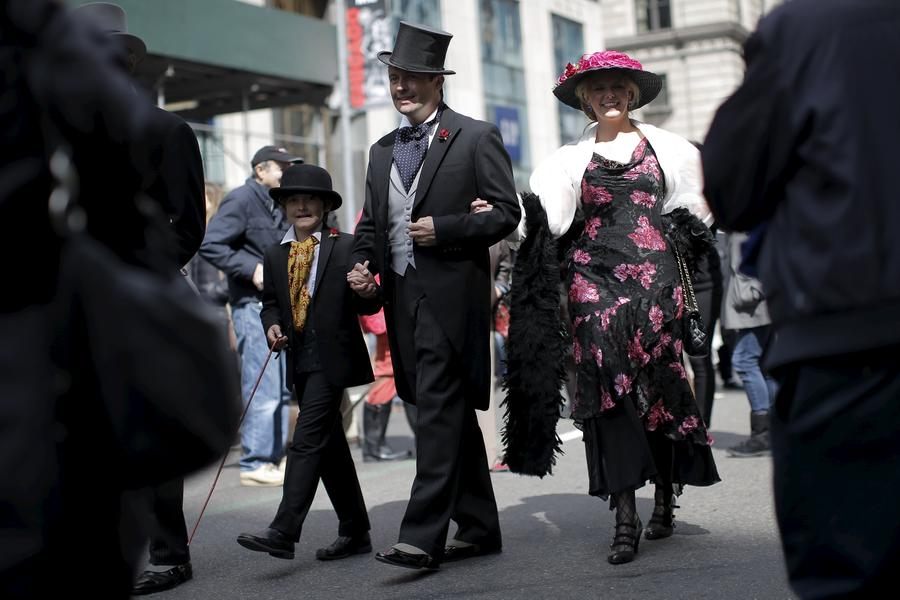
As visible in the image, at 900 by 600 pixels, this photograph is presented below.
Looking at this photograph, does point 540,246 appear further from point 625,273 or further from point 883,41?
point 883,41

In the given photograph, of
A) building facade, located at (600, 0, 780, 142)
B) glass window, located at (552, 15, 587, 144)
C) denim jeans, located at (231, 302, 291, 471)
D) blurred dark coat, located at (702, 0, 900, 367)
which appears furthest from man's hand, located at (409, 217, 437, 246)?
building facade, located at (600, 0, 780, 142)

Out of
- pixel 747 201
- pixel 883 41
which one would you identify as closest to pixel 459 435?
pixel 747 201

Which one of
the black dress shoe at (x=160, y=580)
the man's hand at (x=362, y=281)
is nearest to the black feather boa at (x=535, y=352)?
the man's hand at (x=362, y=281)

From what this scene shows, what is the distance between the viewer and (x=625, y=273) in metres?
5.58

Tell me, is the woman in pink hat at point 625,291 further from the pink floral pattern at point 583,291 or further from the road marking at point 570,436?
the road marking at point 570,436

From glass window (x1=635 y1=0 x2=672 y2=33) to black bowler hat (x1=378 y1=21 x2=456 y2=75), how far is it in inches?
1979

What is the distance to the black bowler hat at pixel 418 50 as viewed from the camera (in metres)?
5.63

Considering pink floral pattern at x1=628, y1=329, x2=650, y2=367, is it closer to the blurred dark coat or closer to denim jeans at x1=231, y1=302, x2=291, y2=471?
the blurred dark coat

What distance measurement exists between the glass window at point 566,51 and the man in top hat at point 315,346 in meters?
28.7

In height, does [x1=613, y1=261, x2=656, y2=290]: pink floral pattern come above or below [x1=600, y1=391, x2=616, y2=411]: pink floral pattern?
above

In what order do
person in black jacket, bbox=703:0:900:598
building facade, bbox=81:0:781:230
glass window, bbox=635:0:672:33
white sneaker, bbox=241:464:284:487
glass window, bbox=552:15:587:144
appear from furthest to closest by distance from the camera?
glass window, bbox=635:0:672:33 < glass window, bbox=552:15:587:144 < building facade, bbox=81:0:781:230 < white sneaker, bbox=241:464:284:487 < person in black jacket, bbox=703:0:900:598

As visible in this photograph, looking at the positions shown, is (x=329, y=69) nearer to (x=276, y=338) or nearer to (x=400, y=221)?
(x=276, y=338)

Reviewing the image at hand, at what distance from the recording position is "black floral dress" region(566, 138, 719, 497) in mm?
5562

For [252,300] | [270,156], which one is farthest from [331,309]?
[270,156]
